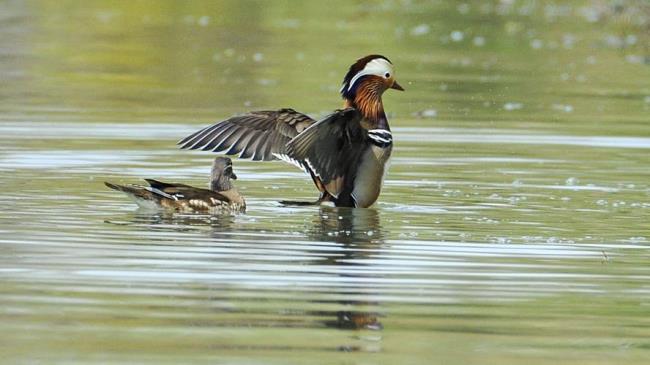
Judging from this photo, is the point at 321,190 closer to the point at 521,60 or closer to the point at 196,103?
the point at 196,103

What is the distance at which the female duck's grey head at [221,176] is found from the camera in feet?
37.7

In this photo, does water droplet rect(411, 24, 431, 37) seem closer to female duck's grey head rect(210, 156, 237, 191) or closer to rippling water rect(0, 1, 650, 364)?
rippling water rect(0, 1, 650, 364)

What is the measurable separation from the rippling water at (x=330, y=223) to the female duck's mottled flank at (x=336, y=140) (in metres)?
0.23

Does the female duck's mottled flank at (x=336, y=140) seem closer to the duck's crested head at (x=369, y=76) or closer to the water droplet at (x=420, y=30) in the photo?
the duck's crested head at (x=369, y=76)

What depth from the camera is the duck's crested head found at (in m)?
11.9

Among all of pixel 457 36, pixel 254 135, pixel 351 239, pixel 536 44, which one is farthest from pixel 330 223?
pixel 457 36

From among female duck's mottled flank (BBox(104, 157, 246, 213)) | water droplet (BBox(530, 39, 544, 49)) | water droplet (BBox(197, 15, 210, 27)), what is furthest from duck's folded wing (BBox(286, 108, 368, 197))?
water droplet (BBox(197, 15, 210, 27))

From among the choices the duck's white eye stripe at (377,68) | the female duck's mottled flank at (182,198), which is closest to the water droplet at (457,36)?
the duck's white eye stripe at (377,68)

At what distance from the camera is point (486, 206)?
11438 millimetres

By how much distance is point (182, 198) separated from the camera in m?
A: 11.0

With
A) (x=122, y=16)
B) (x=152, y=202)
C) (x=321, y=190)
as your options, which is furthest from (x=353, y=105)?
(x=122, y=16)

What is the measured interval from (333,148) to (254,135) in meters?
→ 0.76

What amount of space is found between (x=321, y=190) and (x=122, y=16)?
773 inches

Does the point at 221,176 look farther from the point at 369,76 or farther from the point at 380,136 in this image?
the point at 369,76
